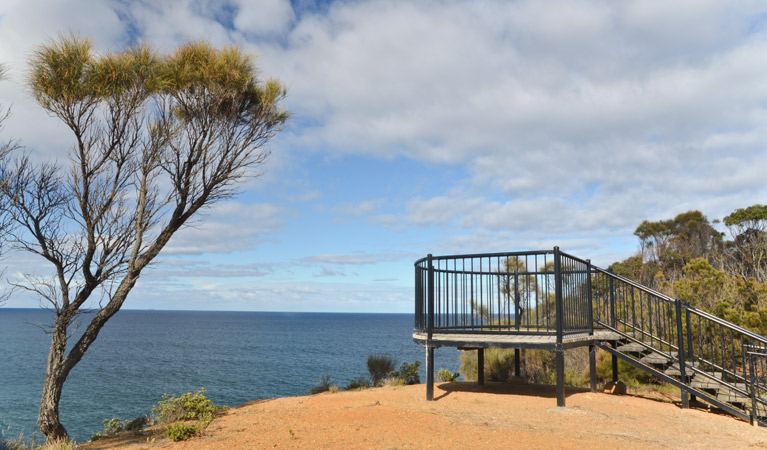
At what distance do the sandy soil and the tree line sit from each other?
6036mm

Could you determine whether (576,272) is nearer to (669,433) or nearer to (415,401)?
(669,433)

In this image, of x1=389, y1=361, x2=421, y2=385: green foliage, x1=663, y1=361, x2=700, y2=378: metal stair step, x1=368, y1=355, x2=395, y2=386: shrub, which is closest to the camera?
x1=663, y1=361, x2=700, y2=378: metal stair step

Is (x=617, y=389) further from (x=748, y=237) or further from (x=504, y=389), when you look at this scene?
(x=748, y=237)

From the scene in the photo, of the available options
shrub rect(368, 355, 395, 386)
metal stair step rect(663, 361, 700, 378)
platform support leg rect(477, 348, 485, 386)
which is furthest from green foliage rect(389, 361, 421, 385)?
metal stair step rect(663, 361, 700, 378)

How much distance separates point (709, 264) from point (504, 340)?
31.9 feet

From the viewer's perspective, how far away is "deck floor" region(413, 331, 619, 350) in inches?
375

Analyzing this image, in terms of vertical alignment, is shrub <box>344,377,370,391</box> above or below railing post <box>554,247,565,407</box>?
below

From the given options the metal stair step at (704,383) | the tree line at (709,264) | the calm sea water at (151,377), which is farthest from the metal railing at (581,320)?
the calm sea water at (151,377)

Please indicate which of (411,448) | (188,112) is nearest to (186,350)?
(188,112)

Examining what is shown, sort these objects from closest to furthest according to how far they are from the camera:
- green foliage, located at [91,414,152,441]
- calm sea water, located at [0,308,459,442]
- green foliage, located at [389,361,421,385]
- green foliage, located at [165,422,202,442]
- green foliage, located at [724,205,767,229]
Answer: green foliage, located at [165,422,202,442] < green foliage, located at [91,414,152,441] < green foliage, located at [389,361,421,385] < calm sea water, located at [0,308,459,442] < green foliage, located at [724,205,767,229]

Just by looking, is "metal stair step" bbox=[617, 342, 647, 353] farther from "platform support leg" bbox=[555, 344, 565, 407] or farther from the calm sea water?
the calm sea water

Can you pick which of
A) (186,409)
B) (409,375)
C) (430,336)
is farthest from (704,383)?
(186,409)

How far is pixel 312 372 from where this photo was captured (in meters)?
42.4

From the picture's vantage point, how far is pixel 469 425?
7.80m
